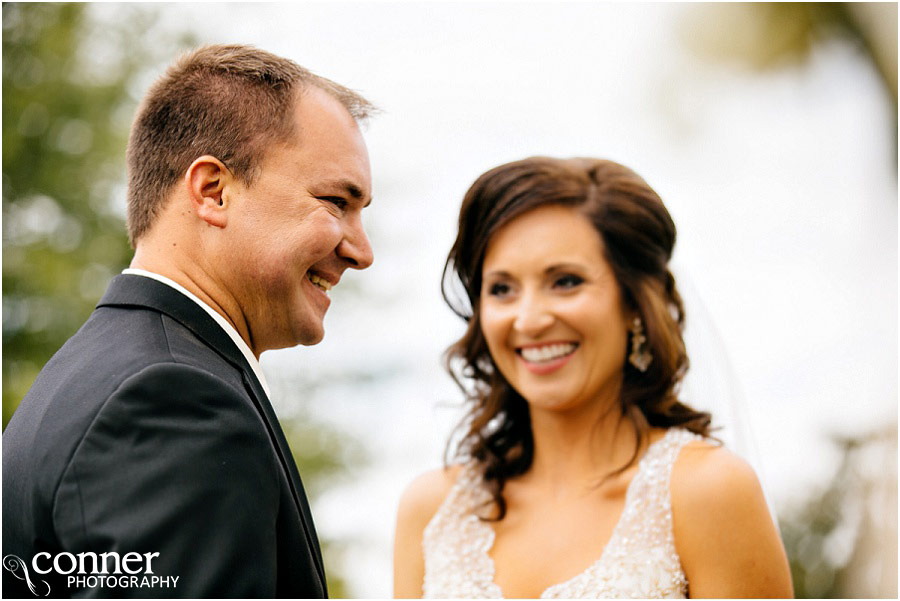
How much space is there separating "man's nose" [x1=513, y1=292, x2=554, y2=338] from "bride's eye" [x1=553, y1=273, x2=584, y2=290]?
0.27ft

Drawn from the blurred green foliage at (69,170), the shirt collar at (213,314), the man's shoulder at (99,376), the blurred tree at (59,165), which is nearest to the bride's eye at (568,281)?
the shirt collar at (213,314)

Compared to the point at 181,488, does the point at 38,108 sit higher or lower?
higher

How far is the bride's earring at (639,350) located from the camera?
3.05 meters

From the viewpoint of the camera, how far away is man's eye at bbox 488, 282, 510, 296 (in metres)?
3.08

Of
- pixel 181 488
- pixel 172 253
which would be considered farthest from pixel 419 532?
pixel 181 488

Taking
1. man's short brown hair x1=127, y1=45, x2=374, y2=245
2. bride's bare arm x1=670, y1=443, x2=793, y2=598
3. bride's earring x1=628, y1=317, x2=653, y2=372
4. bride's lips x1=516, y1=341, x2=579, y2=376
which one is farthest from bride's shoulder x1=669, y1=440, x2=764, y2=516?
man's short brown hair x1=127, y1=45, x2=374, y2=245

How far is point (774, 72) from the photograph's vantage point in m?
5.97

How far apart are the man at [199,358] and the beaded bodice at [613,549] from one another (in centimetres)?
116

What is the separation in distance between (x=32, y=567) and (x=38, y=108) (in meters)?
7.55

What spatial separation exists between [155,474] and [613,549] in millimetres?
1674

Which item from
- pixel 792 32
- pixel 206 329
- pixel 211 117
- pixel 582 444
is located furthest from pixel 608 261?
pixel 792 32

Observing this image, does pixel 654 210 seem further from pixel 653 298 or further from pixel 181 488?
pixel 181 488

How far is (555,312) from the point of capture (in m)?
2.96

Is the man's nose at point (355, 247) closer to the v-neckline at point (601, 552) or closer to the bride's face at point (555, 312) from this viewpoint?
the bride's face at point (555, 312)
